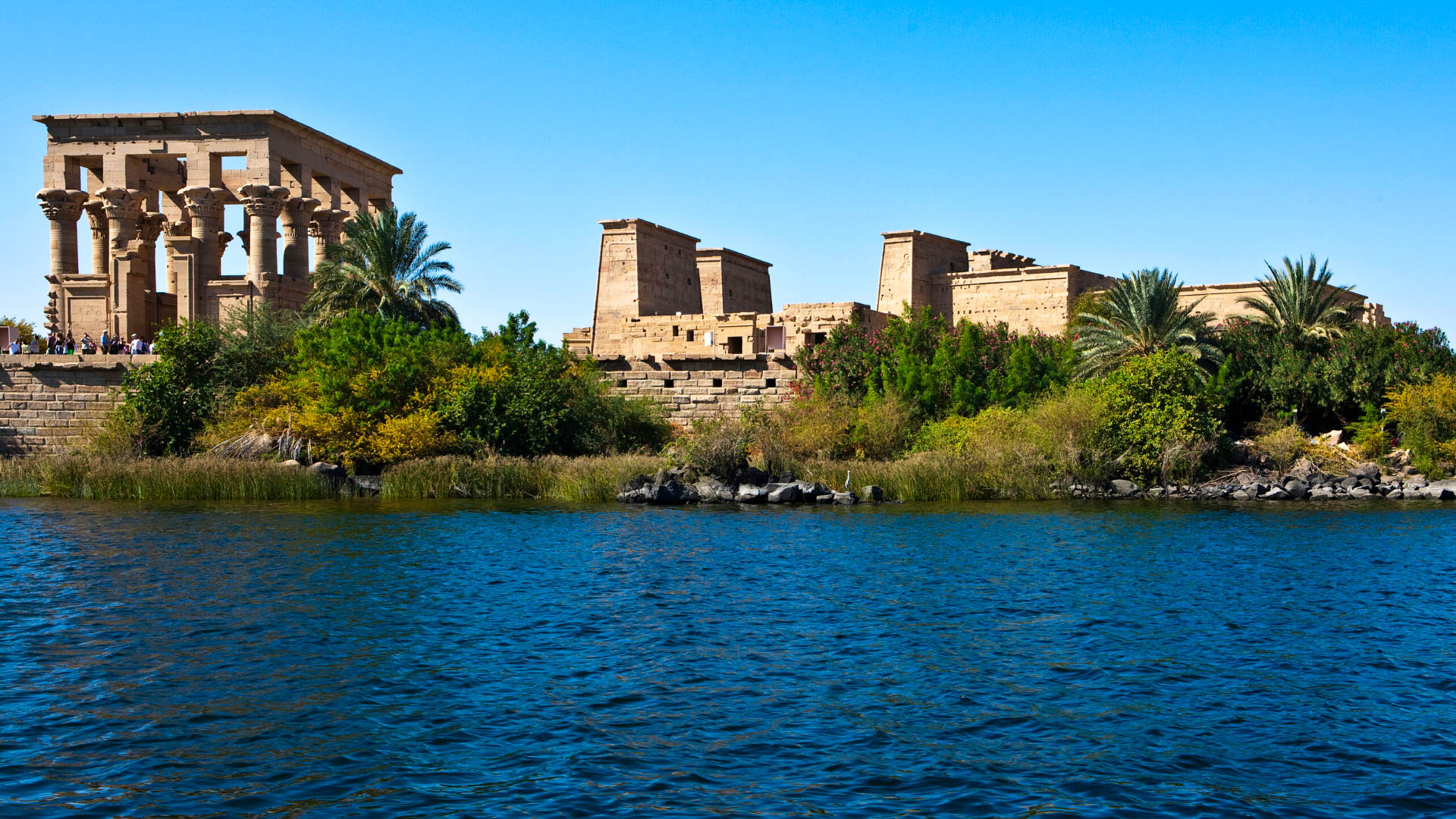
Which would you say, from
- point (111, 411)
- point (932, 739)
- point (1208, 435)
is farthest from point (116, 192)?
point (932, 739)

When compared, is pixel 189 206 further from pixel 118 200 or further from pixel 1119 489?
pixel 1119 489

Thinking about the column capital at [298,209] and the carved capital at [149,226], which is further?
the carved capital at [149,226]

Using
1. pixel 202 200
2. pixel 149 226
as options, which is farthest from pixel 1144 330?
pixel 149 226

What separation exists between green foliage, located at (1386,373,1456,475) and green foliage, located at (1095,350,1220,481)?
5.02m

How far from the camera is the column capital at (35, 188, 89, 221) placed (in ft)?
127

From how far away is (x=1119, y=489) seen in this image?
94.0 feet

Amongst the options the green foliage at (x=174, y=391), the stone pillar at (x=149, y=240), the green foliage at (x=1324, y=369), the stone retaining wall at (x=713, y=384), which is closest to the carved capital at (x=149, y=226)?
the stone pillar at (x=149, y=240)

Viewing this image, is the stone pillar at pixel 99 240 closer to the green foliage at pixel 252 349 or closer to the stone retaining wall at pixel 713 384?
the green foliage at pixel 252 349

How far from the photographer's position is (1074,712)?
10086 mm

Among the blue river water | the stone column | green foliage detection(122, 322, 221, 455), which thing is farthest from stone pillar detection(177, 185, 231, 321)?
the blue river water

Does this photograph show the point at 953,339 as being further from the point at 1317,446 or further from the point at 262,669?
the point at 262,669

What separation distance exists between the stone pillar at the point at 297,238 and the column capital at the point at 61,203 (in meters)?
6.02

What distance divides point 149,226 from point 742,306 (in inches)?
807

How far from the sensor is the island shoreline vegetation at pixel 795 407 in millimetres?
28703
